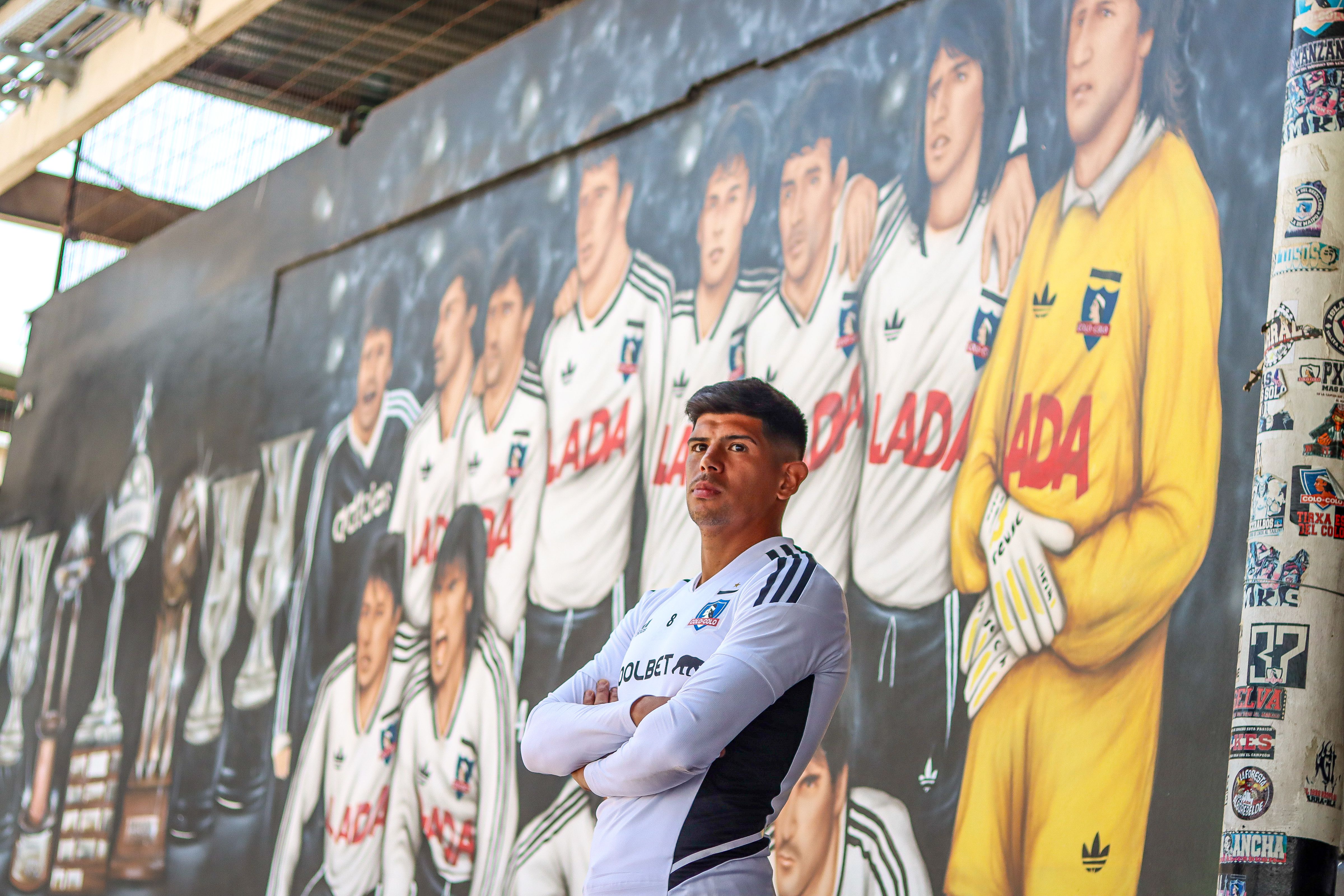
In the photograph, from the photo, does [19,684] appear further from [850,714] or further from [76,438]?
[850,714]

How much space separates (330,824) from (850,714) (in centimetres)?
361

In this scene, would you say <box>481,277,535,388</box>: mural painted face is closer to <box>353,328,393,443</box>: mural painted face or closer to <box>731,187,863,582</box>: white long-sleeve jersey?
<box>353,328,393,443</box>: mural painted face

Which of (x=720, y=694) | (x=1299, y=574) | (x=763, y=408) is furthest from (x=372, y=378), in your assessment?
(x=1299, y=574)

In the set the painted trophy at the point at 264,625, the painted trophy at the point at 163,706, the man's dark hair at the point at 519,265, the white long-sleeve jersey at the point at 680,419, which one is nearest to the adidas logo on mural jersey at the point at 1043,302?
the white long-sleeve jersey at the point at 680,419

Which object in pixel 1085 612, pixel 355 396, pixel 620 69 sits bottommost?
pixel 1085 612

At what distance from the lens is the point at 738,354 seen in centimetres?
557

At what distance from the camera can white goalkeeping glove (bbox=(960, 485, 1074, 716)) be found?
415 cm

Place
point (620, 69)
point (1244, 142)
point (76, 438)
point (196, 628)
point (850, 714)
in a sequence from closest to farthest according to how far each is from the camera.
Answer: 1. point (1244, 142)
2. point (850, 714)
3. point (620, 69)
4. point (196, 628)
5. point (76, 438)

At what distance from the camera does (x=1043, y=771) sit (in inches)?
159

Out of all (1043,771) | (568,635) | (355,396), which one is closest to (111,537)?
(355,396)

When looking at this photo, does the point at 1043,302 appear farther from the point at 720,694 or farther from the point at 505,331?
the point at 505,331

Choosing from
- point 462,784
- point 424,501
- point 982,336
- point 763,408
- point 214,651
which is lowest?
point 462,784

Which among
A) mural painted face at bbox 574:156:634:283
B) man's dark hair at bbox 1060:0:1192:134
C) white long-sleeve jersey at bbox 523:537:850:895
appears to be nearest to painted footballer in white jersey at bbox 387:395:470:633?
mural painted face at bbox 574:156:634:283

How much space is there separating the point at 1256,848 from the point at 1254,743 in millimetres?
180
